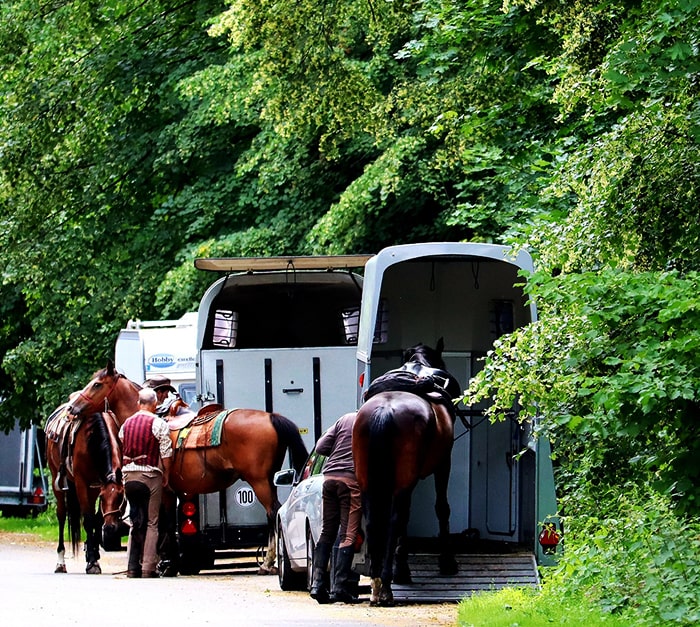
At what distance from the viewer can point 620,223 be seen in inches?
491

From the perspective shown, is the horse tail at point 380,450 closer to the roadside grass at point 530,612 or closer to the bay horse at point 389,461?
the bay horse at point 389,461

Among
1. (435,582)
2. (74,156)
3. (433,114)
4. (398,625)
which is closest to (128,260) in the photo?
(74,156)

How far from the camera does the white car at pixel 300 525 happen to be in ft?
51.5

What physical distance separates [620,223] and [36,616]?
565 centimetres

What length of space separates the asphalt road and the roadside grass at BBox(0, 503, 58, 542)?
43.1ft

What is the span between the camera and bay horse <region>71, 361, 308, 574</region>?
18.9 m

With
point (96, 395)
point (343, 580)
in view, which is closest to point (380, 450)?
point (343, 580)

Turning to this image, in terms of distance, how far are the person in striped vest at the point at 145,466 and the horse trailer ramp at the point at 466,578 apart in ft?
13.6

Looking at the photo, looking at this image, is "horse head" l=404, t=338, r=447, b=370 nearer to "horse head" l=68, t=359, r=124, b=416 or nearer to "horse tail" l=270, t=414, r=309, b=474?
"horse tail" l=270, t=414, r=309, b=474

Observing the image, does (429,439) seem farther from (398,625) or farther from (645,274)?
(645,274)

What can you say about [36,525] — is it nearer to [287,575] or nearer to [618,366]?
[287,575]

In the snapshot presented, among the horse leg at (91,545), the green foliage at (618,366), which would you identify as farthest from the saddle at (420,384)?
the horse leg at (91,545)

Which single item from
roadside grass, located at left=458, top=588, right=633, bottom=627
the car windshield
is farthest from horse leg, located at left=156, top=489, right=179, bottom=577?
roadside grass, located at left=458, top=588, right=633, bottom=627

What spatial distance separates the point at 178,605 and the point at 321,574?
1.34 metres
